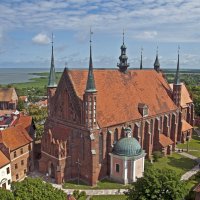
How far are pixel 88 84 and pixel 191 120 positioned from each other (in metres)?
45.0

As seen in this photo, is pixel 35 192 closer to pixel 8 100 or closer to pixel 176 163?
pixel 176 163

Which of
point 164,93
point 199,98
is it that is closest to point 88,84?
point 164,93

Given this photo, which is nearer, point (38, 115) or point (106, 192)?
point (106, 192)

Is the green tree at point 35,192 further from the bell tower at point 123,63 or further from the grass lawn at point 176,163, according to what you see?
the bell tower at point 123,63

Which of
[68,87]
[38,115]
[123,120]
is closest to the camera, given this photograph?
[68,87]

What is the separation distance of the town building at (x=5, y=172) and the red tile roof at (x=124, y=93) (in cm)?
1644

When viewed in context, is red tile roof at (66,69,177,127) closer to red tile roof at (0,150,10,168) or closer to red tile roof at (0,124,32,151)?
red tile roof at (0,124,32,151)

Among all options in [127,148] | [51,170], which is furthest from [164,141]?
[51,170]

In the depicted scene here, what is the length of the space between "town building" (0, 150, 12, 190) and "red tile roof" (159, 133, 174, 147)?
31712mm

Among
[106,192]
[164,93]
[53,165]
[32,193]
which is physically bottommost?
[106,192]

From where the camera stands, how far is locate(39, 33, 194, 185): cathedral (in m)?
47.2

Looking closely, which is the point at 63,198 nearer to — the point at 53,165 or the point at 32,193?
the point at 32,193

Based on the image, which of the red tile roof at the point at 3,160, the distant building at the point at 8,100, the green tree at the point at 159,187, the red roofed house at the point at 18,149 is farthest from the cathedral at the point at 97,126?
the distant building at the point at 8,100

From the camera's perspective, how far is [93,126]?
153ft
